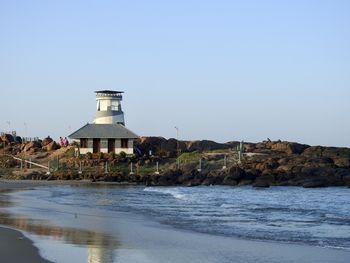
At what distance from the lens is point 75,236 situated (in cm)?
1681

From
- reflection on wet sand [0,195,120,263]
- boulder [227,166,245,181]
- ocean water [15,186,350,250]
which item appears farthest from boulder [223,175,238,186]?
reflection on wet sand [0,195,120,263]

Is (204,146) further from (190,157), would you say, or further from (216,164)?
(216,164)

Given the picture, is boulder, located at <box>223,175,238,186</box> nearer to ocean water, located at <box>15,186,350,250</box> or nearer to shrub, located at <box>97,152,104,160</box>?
ocean water, located at <box>15,186,350,250</box>

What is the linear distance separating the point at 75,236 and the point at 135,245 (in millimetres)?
2120

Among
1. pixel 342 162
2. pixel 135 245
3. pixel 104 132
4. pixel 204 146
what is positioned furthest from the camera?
pixel 204 146

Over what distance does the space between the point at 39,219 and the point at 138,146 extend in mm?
43846

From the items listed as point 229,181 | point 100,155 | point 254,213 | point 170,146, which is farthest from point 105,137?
point 254,213

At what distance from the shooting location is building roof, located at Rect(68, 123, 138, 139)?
62156 millimetres

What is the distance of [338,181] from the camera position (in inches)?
1932

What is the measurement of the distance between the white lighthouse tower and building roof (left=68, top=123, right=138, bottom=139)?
73.0 inches

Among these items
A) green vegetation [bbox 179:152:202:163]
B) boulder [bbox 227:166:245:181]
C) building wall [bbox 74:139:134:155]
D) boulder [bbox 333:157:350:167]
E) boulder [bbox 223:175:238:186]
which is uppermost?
building wall [bbox 74:139:134:155]

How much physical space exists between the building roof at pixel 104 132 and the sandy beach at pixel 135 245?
4066cm

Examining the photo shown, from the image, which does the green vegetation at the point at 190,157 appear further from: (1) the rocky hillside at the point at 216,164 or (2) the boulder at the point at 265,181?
(2) the boulder at the point at 265,181

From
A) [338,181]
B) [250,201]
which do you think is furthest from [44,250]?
[338,181]
